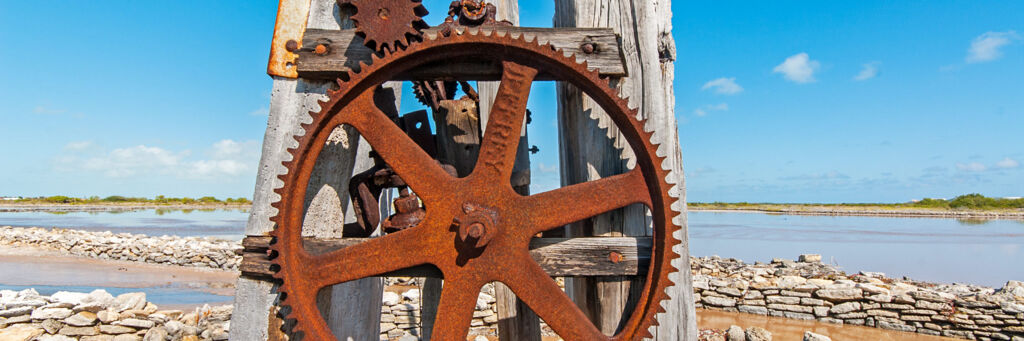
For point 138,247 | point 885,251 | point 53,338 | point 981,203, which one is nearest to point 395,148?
point 53,338

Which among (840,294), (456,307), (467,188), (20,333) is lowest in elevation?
(840,294)

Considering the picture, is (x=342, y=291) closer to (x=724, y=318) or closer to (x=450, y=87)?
(x=450, y=87)

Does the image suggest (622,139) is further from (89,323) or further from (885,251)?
(885,251)

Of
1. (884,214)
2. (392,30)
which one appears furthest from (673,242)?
(884,214)

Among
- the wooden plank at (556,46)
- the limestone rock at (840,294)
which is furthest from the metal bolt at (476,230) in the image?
the limestone rock at (840,294)

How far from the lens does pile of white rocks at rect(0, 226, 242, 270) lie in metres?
14.1

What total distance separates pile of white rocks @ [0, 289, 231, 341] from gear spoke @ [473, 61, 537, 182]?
5445 millimetres

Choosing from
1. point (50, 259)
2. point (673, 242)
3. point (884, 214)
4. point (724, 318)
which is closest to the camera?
point (673, 242)

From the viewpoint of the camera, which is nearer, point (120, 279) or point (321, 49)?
point (321, 49)

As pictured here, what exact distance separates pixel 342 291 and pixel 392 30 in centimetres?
111

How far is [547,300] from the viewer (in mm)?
1752

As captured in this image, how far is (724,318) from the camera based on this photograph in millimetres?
8281

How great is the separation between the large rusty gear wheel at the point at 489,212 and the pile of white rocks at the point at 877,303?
7.79 metres

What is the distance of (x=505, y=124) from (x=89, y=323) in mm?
6484
